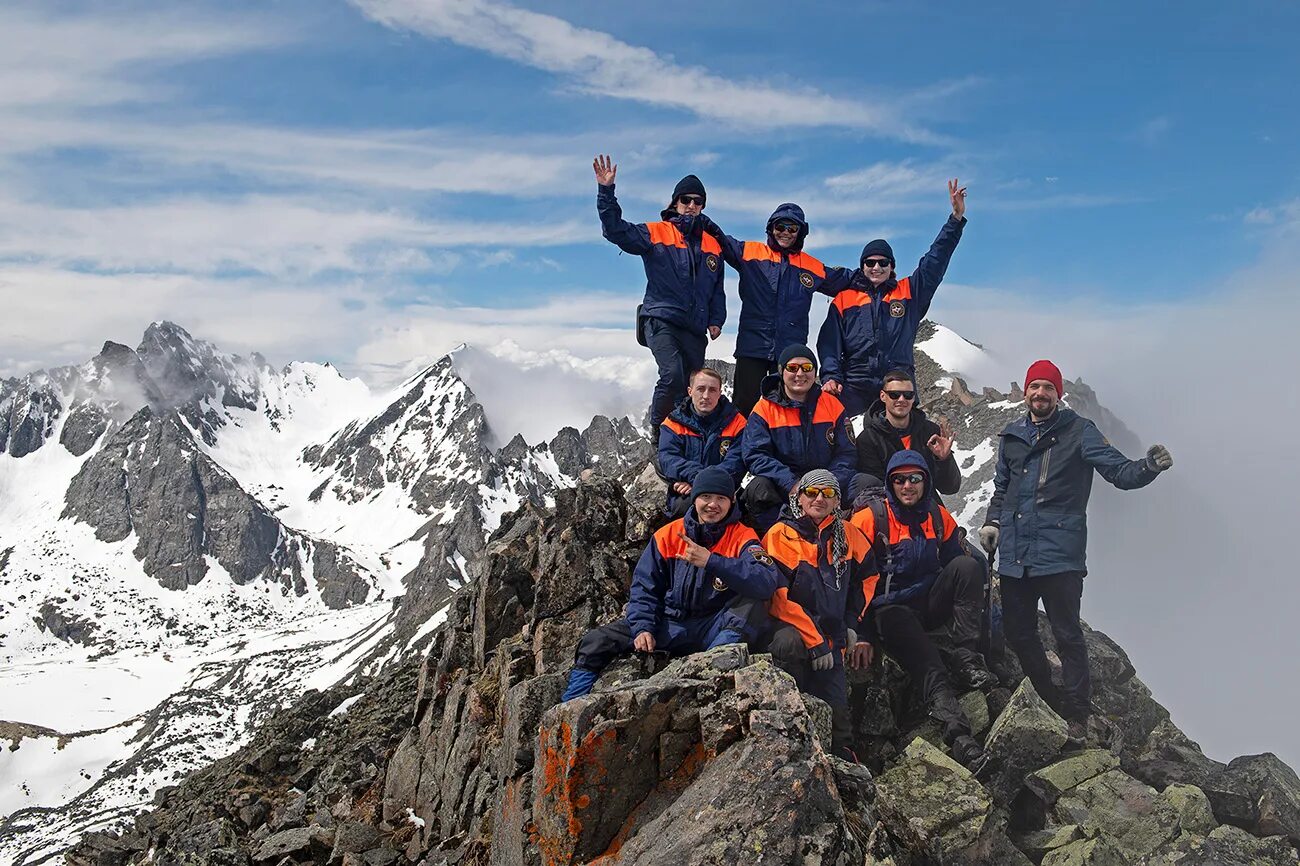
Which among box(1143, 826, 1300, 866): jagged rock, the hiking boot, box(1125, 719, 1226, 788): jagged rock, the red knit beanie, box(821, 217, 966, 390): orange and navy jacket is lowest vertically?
box(1143, 826, 1300, 866): jagged rock

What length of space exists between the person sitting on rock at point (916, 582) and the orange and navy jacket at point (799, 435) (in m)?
1.10

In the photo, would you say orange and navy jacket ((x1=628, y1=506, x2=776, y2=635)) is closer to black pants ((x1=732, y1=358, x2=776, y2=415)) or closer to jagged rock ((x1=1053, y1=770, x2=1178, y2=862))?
jagged rock ((x1=1053, y1=770, x2=1178, y2=862))

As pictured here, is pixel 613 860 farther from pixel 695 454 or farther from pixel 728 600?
pixel 695 454

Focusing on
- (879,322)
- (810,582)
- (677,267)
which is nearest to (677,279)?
(677,267)

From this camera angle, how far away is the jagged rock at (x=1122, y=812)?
37.4 feet

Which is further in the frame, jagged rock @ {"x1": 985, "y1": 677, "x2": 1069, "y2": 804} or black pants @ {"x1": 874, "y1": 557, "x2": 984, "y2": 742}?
black pants @ {"x1": 874, "y1": 557, "x2": 984, "y2": 742}

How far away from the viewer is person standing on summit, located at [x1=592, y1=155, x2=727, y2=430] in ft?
56.6

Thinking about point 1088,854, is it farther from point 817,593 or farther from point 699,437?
point 699,437

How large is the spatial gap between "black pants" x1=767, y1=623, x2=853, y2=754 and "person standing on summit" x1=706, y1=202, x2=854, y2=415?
684cm

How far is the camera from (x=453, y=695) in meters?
16.9

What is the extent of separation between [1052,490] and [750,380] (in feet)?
20.8

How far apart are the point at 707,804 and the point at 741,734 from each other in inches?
33.7

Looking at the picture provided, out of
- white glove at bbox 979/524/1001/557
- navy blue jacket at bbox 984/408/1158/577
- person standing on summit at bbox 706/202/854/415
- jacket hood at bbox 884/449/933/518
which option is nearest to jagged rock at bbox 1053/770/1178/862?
navy blue jacket at bbox 984/408/1158/577

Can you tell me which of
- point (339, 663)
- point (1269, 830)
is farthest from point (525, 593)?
point (339, 663)
